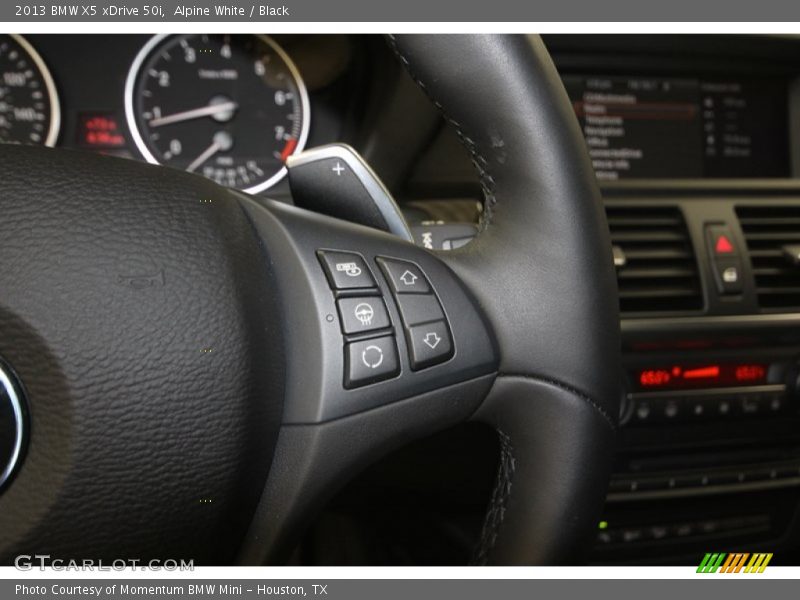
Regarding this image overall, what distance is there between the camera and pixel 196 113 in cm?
117

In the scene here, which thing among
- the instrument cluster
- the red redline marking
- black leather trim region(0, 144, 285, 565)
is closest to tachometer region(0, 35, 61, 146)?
the instrument cluster

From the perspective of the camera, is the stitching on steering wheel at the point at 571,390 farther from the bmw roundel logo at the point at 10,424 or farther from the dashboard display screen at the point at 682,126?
the dashboard display screen at the point at 682,126

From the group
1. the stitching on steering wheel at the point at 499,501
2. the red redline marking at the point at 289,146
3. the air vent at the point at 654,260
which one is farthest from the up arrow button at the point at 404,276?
the red redline marking at the point at 289,146

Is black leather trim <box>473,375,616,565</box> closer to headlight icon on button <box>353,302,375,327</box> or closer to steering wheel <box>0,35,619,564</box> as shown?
steering wheel <box>0,35,619,564</box>

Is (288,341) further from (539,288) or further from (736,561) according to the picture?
(736,561)

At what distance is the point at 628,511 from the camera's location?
0.97 meters

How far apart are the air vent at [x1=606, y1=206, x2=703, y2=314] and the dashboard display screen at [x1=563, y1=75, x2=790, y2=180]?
19 cm

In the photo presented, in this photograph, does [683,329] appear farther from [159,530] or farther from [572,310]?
[159,530]

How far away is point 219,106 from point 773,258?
84 cm

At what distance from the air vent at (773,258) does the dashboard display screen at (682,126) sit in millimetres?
201

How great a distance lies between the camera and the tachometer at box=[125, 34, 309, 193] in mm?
1155

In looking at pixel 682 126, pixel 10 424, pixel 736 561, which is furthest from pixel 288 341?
pixel 682 126

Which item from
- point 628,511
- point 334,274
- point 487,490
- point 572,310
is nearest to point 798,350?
point 628,511

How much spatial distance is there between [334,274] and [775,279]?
2.59 feet
